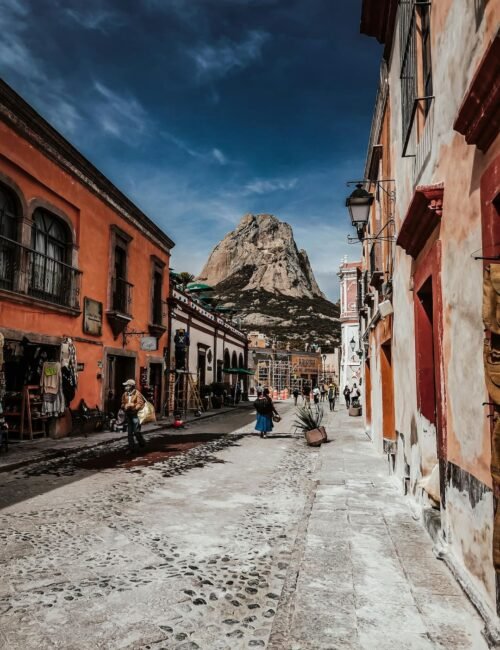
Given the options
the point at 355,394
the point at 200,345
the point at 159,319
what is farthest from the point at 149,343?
the point at 355,394

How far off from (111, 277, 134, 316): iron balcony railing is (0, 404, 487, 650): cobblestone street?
31.9 ft

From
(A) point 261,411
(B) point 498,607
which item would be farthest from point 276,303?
(B) point 498,607

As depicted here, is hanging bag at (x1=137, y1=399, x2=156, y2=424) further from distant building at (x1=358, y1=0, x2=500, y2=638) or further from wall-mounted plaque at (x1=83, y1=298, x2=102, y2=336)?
distant building at (x1=358, y1=0, x2=500, y2=638)

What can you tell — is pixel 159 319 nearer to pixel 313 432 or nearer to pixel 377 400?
pixel 313 432

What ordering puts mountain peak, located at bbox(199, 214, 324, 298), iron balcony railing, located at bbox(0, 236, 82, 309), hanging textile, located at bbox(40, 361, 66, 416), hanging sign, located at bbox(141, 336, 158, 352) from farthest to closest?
mountain peak, located at bbox(199, 214, 324, 298) → hanging sign, located at bbox(141, 336, 158, 352) → hanging textile, located at bbox(40, 361, 66, 416) → iron balcony railing, located at bbox(0, 236, 82, 309)

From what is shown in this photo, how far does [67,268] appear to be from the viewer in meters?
13.7

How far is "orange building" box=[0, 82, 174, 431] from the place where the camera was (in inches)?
445

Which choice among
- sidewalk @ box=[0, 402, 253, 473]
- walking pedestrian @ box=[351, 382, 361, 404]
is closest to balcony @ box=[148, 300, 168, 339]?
sidewalk @ box=[0, 402, 253, 473]

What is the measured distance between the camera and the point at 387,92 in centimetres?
795

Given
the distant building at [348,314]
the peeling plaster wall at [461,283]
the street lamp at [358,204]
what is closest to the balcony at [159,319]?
the street lamp at [358,204]

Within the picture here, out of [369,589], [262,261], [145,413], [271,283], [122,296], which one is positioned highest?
[262,261]

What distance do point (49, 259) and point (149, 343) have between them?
5968 millimetres

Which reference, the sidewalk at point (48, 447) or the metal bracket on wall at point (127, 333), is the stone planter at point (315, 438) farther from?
the metal bracket on wall at point (127, 333)

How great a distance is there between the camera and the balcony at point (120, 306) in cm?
1597
